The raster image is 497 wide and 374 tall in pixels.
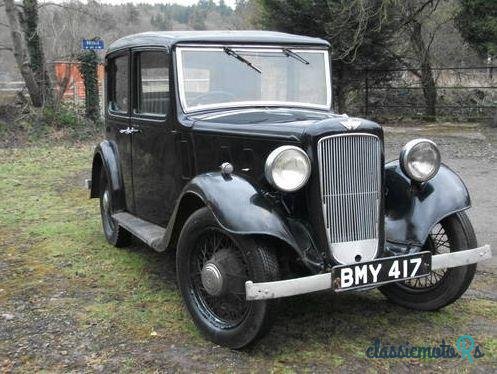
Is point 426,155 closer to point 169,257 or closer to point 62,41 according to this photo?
point 169,257

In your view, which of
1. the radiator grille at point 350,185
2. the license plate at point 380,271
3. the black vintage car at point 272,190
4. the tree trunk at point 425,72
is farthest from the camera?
the tree trunk at point 425,72

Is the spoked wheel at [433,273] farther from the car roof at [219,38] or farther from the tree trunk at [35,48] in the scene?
the tree trunk at [35,48]

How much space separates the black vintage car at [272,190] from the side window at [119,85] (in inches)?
12.4

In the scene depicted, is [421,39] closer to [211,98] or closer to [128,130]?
[128,130]

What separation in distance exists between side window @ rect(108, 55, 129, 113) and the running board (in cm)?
98

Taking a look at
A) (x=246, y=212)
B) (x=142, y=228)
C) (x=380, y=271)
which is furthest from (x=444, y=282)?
(x=142, y=228)

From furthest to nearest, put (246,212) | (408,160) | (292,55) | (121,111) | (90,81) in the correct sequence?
(90,81) → (121,111) → (292,55) → (408,160) → (246,212)

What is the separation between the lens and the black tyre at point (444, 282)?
3.79 meters

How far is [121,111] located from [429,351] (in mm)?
3459

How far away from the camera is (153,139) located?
4684mm

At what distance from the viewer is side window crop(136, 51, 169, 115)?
14.7 ft

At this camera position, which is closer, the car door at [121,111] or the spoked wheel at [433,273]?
the spoked wheel at [433,273]

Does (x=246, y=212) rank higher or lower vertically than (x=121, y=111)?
lower

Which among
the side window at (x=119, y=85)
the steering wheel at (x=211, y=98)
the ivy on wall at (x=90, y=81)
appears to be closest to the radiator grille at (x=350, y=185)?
the steering wheel at (x=211, y=98)
